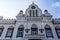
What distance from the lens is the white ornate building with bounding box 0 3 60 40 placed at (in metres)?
18.6

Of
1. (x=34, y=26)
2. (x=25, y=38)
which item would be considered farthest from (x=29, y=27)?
(x=25, y=38)

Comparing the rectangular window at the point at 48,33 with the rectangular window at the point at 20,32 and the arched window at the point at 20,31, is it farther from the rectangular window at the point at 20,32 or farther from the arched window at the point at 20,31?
the rectangular window at the point at 20,32

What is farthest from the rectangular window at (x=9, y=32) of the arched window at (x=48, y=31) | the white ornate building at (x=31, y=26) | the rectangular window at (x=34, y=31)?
the arched window at (x=48, y=31)

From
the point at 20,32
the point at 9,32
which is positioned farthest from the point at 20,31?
the point at 9,32

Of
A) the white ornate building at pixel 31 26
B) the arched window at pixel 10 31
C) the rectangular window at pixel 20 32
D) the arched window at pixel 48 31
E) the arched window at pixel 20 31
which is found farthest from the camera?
the arched window at pixel 10 31

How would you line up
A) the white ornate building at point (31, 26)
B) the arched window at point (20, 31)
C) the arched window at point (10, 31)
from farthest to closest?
the arched window at point (10, 31) → the arched window at point (20, 31) → the white ornate building at point (31, 26)

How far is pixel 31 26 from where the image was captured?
66.2 feet

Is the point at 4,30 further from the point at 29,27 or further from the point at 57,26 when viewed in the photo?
the point at 57,26

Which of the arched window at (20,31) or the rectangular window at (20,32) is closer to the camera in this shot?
the rectangular window at (20,32)

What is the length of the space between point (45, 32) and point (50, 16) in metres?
4.02

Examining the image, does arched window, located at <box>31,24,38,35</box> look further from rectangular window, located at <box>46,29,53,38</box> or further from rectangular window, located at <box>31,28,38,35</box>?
rectangular window, located at <box>46,29,53,38</box>

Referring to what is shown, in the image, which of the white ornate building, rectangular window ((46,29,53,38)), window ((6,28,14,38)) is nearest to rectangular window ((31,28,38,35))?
the white ornate building

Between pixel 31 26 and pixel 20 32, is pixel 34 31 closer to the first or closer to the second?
pixel 31 26

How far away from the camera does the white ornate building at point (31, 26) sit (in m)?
18.6
